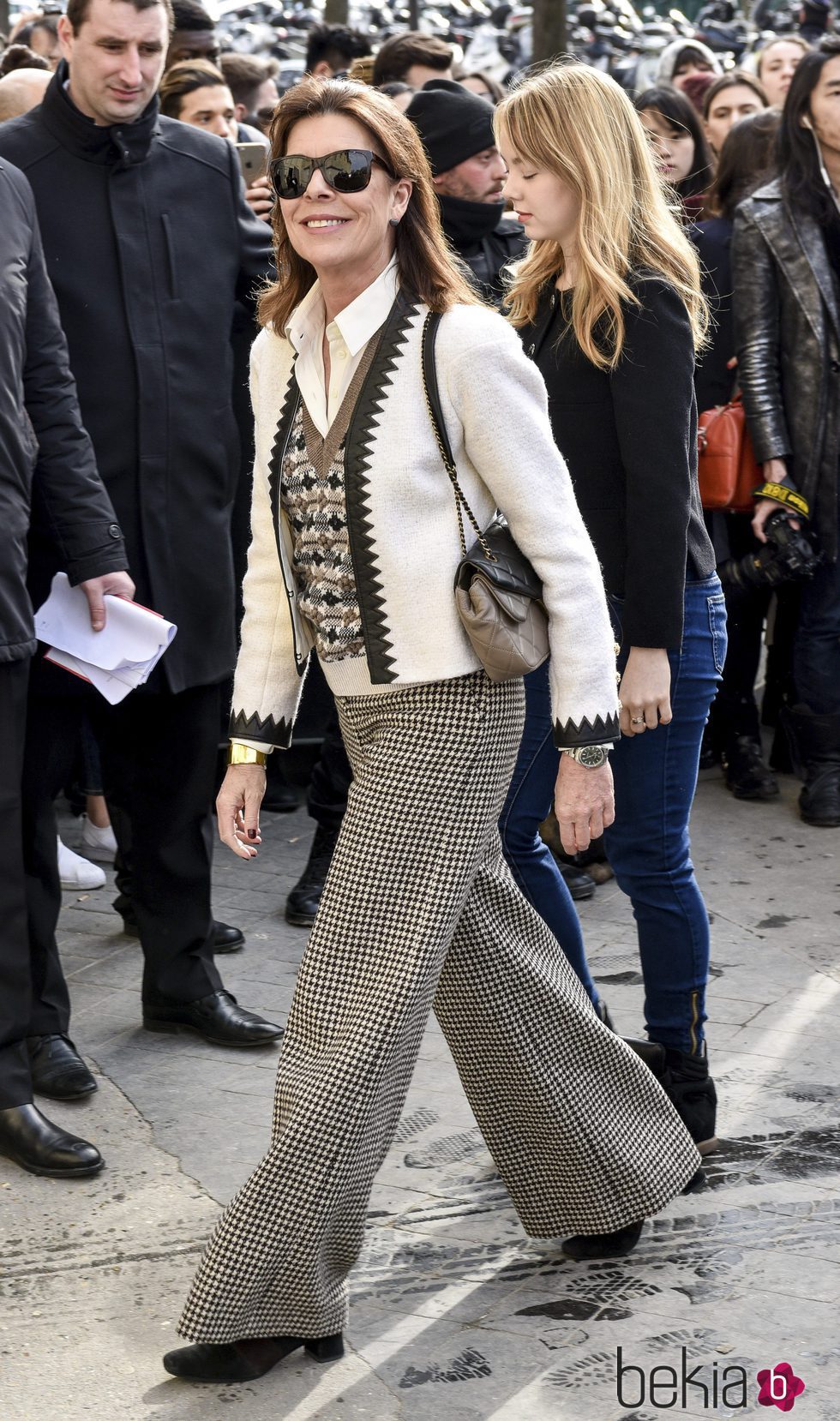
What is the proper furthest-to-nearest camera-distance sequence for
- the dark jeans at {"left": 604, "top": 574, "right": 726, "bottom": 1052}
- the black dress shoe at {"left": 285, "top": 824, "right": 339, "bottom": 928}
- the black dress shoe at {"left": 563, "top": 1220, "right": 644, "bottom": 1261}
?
the black dress shoe at {"left": 285, "top": 824, "right": 339, "bottom": 928}
the dark jeans at {"left": 604, "top": 574, "right": 726, "bottom": 1052}
the black dress shoe at {"left": 563, "top": 1220, "right": 644, "bottom": 1261}

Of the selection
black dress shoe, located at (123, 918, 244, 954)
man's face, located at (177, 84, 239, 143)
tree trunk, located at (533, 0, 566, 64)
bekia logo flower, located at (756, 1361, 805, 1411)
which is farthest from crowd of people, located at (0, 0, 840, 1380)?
tree trunk, located at (533, 0, 566, 64)

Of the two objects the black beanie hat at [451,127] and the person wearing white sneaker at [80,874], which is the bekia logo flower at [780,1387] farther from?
the black beanie hat at [451,127]

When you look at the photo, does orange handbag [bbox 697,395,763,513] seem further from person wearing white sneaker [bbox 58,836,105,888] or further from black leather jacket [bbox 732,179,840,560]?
person wearing white sneaker [bbox 58,836,105,888]

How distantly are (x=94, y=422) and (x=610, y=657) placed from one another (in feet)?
5.97

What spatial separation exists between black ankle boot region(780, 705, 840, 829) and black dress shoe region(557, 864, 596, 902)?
105cm

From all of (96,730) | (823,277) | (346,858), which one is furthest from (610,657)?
(823,277)

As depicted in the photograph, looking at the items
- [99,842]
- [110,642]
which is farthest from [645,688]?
[99,842]

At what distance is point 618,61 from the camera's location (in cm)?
2361

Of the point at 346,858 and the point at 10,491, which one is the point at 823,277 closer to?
the point at 10,491

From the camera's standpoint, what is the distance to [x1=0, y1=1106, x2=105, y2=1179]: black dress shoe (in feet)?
12.4

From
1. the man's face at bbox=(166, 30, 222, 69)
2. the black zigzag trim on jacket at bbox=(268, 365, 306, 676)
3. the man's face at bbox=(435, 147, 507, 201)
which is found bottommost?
the black zigzag trim on jacket at bbox=(268, 365, 306, 676)

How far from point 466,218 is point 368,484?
2836 mm

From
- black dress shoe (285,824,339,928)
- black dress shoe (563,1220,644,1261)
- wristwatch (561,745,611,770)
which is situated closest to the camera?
wristwatch (561,745,611,770)

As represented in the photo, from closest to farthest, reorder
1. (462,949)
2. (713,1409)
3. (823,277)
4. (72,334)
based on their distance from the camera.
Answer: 1. (713,1409)
2. (462,949)
3. (72,334)
4. (823,277)
